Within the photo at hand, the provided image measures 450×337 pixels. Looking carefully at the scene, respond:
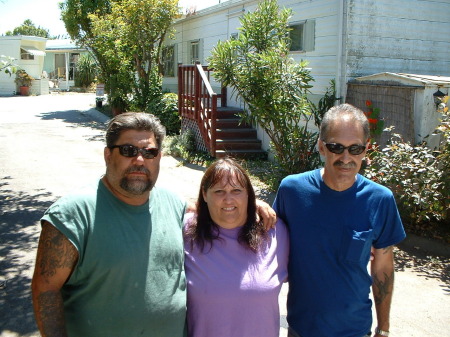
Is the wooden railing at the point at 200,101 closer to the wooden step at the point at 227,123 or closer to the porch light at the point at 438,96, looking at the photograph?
the wooden step at the point at 227,123

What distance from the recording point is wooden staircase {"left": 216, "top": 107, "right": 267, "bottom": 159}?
451 inches

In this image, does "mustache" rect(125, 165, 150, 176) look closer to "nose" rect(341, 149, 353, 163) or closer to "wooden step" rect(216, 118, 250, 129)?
"nose" rect(341, 149, 353, 163)

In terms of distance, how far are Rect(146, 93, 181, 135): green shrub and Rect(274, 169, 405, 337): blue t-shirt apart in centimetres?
1269

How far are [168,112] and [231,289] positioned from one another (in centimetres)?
1331

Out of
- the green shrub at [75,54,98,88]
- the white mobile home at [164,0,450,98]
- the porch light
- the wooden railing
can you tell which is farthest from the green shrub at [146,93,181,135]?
the green shrub at [75,54,98,88]

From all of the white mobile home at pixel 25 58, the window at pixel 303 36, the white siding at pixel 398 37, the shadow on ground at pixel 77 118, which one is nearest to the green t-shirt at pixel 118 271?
the white siding at pixel 398 37

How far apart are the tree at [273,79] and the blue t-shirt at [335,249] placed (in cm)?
580

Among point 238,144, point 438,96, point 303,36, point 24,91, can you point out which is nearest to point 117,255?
Result: point 438,96

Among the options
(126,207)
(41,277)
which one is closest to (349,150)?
(126,207)

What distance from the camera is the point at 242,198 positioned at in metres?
2.35

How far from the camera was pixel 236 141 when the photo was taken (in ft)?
38.5

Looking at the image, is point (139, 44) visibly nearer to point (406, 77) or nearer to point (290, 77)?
point (290, 77)

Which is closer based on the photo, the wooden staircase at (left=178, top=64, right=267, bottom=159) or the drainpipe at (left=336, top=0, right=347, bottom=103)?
the drainpipe at (left=336, top=0, right=347, bottom=103)

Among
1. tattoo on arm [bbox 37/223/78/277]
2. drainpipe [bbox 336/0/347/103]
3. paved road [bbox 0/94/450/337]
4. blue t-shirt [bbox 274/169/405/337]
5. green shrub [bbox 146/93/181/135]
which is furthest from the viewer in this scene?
green shrub [bbox 146/93/181/135]
